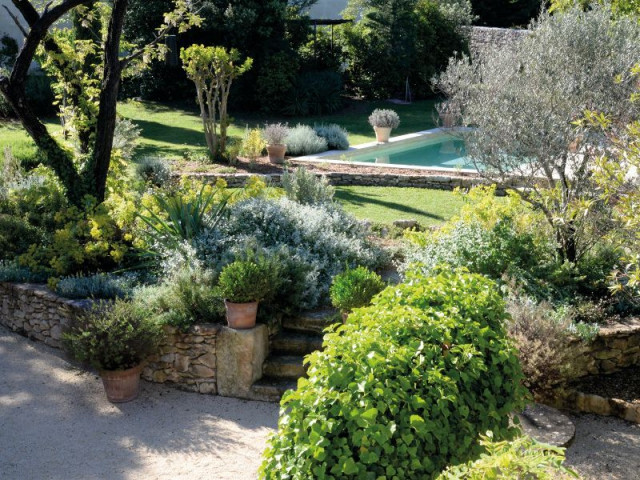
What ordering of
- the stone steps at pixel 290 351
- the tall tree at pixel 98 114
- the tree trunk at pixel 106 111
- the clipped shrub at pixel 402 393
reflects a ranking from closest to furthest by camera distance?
the clipped shrub at pixel 402 393 < the stone steps at pixel 290 351 < the tall tree at pixel 98 114 < the tree trunk at pixel 106 111

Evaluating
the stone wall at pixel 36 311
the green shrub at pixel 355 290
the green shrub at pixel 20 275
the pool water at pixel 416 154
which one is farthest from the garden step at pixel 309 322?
the pool water at pixel 416 154

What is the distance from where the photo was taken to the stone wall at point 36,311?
7338 millimetres

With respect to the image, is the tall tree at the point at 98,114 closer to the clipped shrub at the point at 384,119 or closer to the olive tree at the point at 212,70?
the olive tree at the point at 212,70

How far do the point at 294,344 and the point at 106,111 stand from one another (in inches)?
164

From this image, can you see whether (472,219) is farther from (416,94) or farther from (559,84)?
(416,94)

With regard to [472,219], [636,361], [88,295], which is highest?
[472,219]

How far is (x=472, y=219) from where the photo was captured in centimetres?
764

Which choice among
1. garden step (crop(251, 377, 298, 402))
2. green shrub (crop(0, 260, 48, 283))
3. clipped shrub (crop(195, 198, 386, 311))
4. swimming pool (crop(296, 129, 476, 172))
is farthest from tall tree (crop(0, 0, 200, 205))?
swimming pool (crop(296, 129, 476, 172))

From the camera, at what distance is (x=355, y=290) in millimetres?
6395

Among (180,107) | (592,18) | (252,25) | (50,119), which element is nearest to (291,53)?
(252,25)

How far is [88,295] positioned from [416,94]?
20.2 meters

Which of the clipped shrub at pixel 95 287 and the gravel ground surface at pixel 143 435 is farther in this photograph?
the clipped shrub at pixel 95 287

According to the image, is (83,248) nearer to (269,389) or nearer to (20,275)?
(20,275)

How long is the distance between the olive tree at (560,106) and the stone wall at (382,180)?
5.20m
